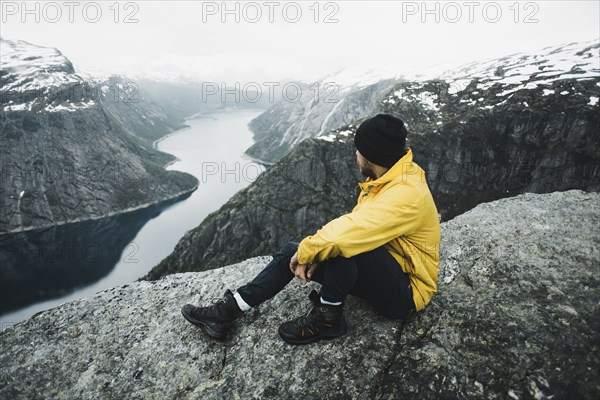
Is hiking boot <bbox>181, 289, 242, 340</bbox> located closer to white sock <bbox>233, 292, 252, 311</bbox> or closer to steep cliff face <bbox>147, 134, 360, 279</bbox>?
white sock <bbox>233, 292, 252, 311</bbox>

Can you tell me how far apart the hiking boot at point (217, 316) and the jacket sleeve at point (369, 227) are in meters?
2.22

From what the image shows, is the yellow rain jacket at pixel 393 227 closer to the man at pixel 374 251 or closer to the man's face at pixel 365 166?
the man at pixel 374 251

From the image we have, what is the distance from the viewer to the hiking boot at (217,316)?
616 centimetres

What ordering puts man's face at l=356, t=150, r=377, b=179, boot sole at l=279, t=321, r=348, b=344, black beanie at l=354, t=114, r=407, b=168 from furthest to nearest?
boot sole at l=279, t=321, r=348, b=344, man's face at l=356, t=150, r=377, b=179, black beanie at l=354, t=114, r=407, b=168

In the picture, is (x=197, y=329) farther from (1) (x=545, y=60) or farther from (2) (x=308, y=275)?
(1) (x=545, y=60)

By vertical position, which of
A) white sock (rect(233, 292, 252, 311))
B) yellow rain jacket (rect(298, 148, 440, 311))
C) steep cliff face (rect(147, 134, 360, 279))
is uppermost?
yellow rain jacket (rect(298, 148, 440, 311))

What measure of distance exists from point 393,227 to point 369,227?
37 centimetres

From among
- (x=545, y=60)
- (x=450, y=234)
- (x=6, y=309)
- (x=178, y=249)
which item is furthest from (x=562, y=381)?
(x=545, y=60)

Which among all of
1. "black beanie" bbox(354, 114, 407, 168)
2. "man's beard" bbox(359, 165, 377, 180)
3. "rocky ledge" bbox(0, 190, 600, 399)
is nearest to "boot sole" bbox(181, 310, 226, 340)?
"rocky ledge" bbox(0, 190, 600, 399)

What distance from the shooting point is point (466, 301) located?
21.1ft

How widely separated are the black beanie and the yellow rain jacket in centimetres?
18

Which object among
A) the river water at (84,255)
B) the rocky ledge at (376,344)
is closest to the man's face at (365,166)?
the rocky ledge at (376,344)

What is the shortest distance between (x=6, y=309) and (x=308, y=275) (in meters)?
128

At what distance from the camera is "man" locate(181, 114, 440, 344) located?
15.4 ft
